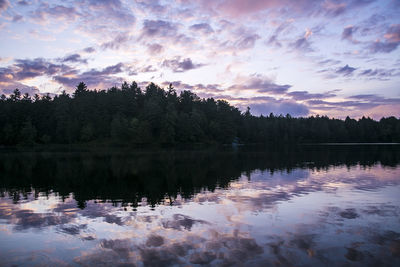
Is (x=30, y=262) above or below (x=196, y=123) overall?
below

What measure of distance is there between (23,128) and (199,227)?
146 metres

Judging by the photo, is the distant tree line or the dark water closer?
the dark water

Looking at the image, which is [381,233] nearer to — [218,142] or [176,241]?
[176,241]

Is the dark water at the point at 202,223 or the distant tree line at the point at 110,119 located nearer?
the dark water at the point at 202,223

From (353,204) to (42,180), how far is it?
1355 inches

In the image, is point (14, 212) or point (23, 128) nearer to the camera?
point (14, 212)

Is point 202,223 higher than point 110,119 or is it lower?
lower

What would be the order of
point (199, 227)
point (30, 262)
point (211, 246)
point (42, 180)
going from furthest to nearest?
point (42, 180) → point (199, 227) → point (211, 246) → point (30, 262)

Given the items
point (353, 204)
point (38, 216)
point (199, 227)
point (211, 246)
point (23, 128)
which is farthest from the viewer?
point (23, 128)

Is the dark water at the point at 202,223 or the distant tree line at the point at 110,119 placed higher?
the distant tree line at the point at 110,119

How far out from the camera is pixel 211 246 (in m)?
13.8

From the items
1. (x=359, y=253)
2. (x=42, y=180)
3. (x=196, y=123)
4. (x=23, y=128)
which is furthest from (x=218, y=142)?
(x=359, y=253)

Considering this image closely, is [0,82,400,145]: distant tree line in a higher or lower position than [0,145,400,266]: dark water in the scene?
higher

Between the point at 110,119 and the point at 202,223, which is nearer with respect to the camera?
the point at 202,223
